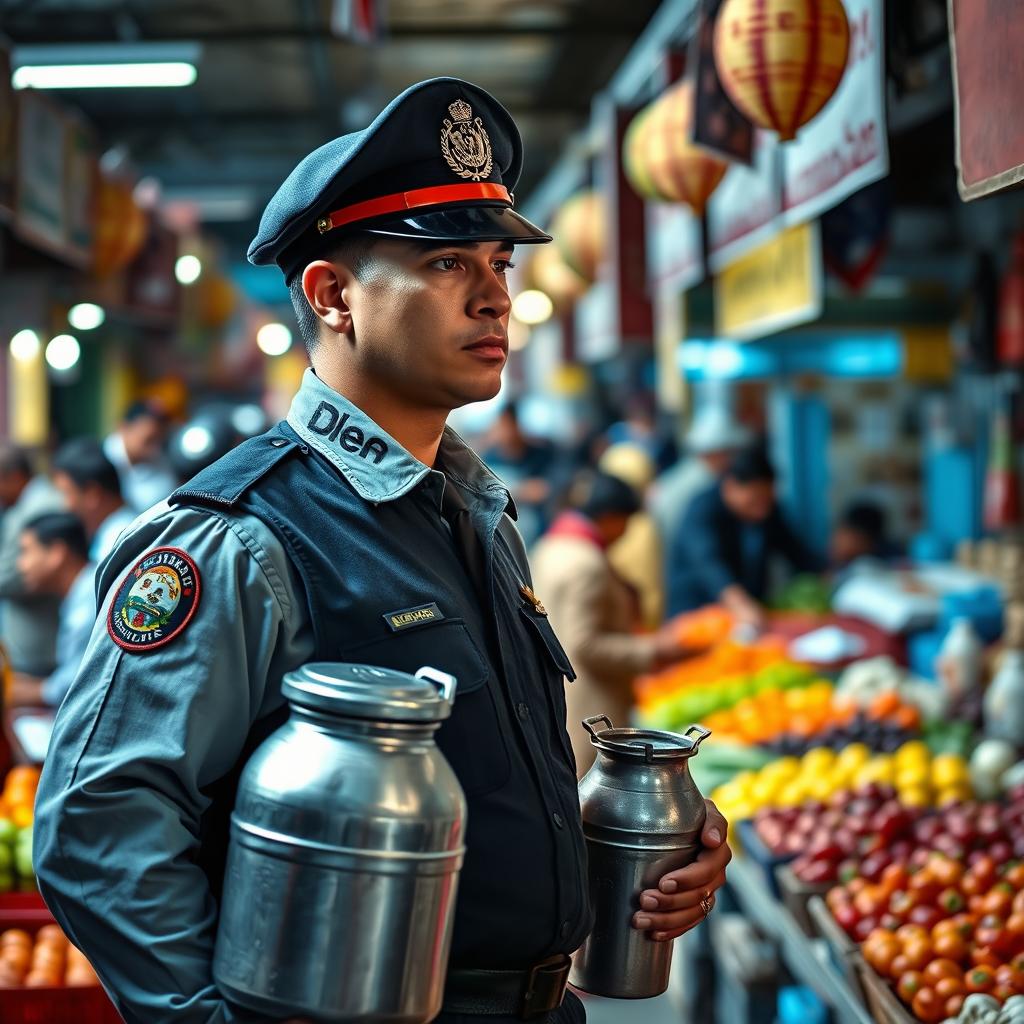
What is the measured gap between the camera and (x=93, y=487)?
679cm

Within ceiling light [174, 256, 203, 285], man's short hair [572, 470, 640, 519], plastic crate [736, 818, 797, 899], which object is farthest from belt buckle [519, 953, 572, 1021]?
ceiling light [174, 256, 203, 285]

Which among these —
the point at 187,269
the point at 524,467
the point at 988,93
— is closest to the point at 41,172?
the point at 988,93

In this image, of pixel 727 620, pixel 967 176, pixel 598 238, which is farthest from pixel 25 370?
pixel 967 176

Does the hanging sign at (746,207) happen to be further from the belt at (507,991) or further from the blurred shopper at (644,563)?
the belt at (507,991)

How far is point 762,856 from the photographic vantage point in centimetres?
436

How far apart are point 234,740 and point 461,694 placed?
0.30m

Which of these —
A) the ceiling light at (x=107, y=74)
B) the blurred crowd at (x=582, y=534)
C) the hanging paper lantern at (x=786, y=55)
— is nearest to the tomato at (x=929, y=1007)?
the hanging paper lantern at (x=786, y=55)

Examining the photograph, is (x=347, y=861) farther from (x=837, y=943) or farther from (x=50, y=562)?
(x=50, y=562)

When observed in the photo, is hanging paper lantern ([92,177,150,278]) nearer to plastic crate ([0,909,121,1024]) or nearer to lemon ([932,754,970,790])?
lemon ([932,754,970,790])

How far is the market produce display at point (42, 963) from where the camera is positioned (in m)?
3.13

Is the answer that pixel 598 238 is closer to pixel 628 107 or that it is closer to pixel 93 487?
pixel 628 107

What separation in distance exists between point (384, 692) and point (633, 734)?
0.81 m

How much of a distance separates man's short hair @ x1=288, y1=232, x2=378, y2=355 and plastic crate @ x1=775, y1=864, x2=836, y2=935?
251 cm

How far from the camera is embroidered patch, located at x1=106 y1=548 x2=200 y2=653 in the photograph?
173 cm
